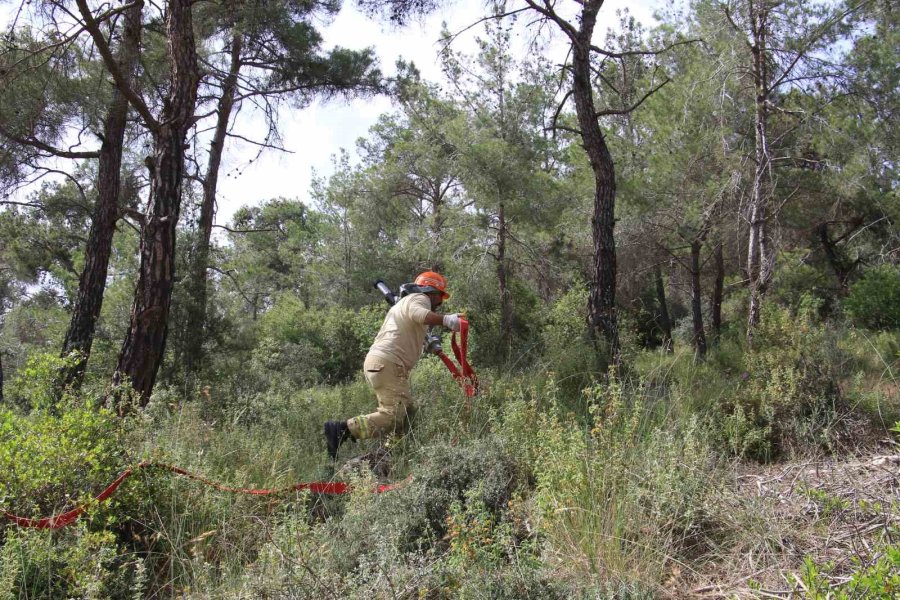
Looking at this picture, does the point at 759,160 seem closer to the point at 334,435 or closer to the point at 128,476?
the point at 334,435

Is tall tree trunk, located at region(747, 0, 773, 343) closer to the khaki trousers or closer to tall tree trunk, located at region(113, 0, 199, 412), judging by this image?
the khaki trousers

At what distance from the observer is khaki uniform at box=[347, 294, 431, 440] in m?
5.10

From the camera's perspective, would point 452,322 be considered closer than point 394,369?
Yes

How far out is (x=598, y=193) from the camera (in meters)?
6.95

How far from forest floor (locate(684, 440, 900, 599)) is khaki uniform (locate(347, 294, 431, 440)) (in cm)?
276

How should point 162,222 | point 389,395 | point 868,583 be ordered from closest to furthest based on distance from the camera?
point 868,583 → point 389,395 → point 162,222

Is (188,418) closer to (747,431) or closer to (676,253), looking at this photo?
(747,431)

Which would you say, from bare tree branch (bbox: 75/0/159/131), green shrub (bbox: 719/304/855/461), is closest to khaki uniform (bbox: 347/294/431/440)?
green shrub (bbox: 719/304/855/461)

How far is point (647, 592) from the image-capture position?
2.35 metres

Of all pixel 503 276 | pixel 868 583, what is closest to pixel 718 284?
pixel 503 276

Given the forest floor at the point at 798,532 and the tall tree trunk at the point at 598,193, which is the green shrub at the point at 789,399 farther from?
the tall tree trunk at the point at 598,193

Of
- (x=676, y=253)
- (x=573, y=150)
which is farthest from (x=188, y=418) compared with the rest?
(x=676, y=253)

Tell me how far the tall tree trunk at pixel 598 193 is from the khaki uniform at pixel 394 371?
7.85 ft

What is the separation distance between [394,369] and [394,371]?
0.06 ft
